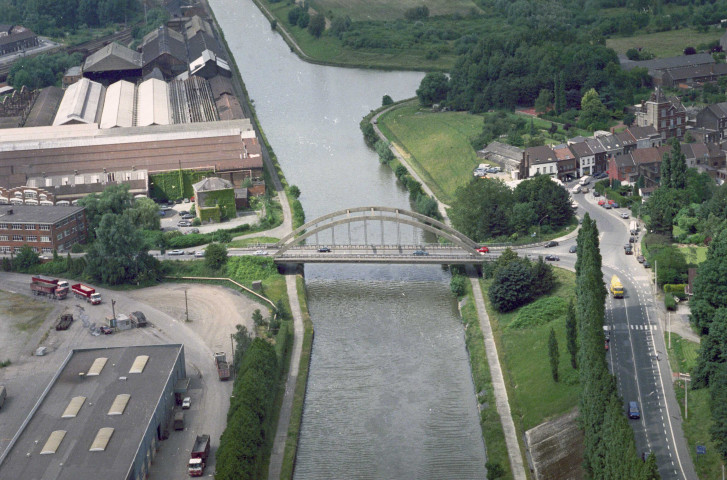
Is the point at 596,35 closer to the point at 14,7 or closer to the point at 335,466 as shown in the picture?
the point at 14,7

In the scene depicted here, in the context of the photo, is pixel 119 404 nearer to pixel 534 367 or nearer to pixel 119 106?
pixel 534 367

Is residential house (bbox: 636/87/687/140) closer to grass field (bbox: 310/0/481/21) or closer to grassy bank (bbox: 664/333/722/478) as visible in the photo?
grassy bank (bbox: 664/333/722/478)

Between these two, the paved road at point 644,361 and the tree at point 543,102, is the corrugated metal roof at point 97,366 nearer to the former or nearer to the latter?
the paved road at point 644,361

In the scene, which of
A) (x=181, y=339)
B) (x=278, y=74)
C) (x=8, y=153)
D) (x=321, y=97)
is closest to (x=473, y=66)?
(x=321, y=97)

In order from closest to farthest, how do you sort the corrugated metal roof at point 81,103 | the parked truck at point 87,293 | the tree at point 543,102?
1. the parked truck at point 87,293
2. the corrugated metal roof at point 81,103
3. the tree at point 543,102

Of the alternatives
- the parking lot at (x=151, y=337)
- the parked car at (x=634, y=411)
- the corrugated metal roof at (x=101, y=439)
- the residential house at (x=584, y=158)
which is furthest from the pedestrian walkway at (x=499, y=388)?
the residential house at (x=584, y=158)

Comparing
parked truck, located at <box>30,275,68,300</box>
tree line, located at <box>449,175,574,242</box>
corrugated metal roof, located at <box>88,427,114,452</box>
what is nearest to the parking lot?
parked truck, located at <box>30,275,68,300</box>

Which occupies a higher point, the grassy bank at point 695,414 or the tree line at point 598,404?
the tree line at point 598,404
